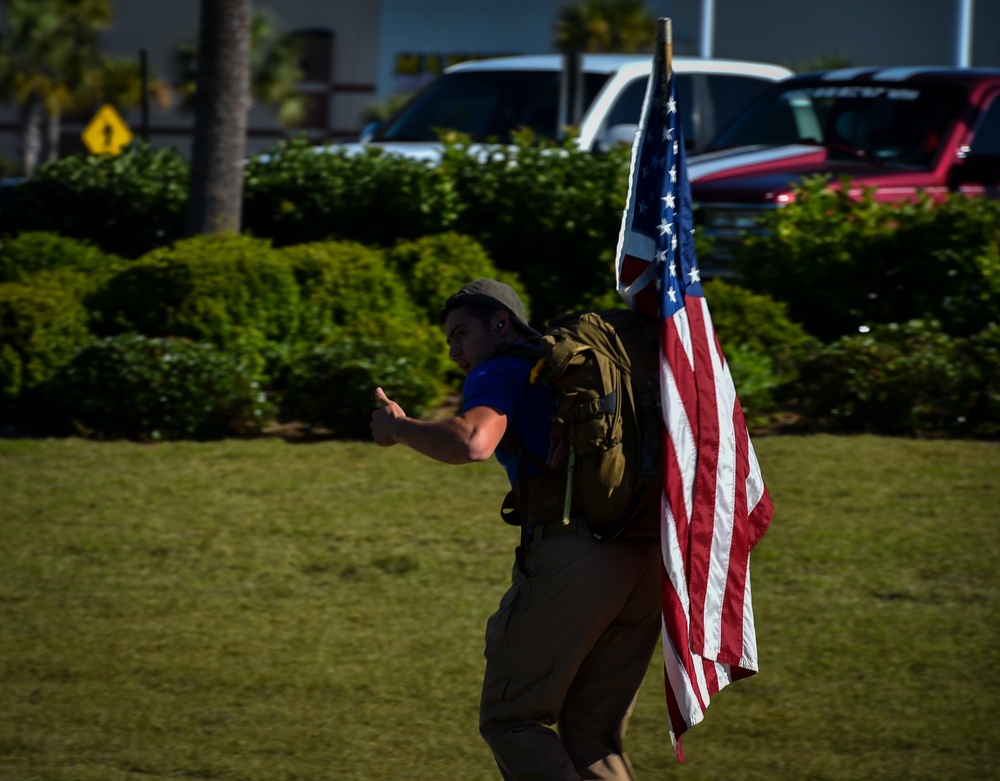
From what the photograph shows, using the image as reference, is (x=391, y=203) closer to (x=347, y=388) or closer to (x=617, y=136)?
(x=617, y=136)

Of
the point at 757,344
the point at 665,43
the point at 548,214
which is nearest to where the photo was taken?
the point at 665,43

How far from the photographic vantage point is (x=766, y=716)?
4.87 m

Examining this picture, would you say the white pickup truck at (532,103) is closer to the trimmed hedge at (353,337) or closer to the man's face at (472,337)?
the trimmed hedge at (353,337)

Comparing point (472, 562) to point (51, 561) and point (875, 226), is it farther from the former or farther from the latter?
point (875, 226)

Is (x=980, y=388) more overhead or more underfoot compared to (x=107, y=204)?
more underfoot

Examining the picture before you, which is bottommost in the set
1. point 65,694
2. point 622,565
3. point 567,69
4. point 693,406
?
point 65,694

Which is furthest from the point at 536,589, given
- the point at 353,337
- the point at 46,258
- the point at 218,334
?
the point at 46,258

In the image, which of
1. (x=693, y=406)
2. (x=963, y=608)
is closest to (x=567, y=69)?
(x=963, y=608)

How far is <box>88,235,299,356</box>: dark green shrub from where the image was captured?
8.65 metres

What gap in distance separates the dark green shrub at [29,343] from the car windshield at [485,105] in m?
4.00

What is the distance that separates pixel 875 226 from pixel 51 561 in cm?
570

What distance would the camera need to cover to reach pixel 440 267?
9.20 meters

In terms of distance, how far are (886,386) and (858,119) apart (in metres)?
3.79

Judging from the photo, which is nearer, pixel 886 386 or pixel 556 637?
pixel 556 637
